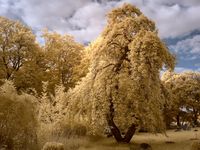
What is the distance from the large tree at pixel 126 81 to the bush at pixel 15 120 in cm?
734

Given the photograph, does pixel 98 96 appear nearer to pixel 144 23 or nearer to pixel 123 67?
pixel 123 67

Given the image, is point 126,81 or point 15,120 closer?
point 15,120

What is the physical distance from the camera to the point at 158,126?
3019 cm

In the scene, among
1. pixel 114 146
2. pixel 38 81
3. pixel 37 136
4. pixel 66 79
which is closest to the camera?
pixel 37 136

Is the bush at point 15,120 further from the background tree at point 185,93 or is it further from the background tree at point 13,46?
the background tree at point 185,93

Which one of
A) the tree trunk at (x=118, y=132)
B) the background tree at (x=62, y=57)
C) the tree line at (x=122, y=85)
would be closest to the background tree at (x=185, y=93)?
the background tree at (x=62, y=57)

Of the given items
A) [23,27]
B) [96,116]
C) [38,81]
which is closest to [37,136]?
[96,116]

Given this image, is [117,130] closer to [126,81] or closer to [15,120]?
[126,81]

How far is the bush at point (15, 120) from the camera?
22531 mm

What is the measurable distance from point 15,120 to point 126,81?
9.87 metres

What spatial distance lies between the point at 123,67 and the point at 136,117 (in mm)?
4044

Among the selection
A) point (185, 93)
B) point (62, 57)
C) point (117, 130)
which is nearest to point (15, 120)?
point (117, 130)

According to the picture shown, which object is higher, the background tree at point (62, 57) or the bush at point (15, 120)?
the background tree at point (62, 57)

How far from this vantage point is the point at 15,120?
22719mm
